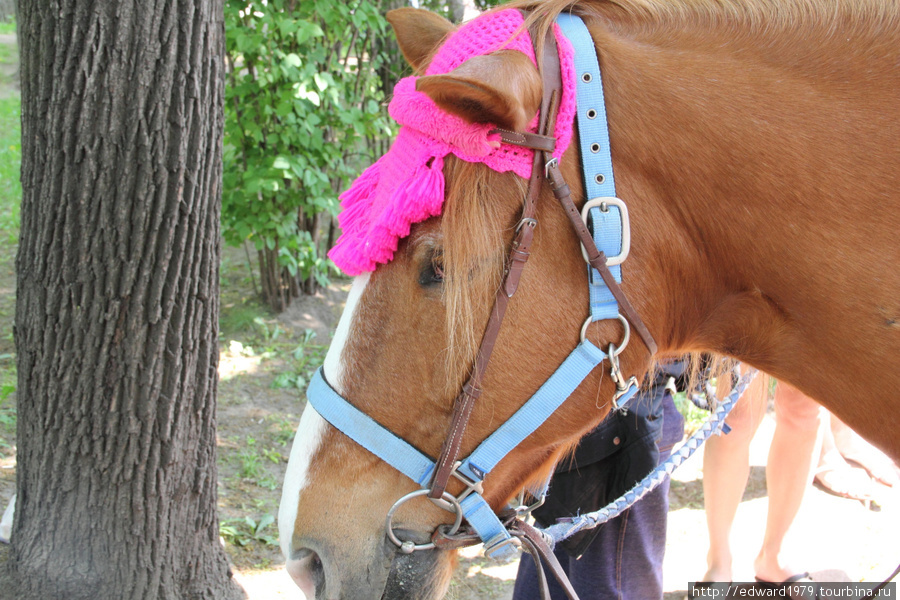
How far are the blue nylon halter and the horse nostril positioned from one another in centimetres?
28

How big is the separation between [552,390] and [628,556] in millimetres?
1372

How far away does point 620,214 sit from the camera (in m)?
1.21

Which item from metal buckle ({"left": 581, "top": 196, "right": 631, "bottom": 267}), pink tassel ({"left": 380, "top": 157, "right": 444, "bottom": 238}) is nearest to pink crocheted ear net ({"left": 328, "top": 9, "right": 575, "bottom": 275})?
pink tassel ({"left": 380, "top": 157, "right": 444, "bottom": 238})

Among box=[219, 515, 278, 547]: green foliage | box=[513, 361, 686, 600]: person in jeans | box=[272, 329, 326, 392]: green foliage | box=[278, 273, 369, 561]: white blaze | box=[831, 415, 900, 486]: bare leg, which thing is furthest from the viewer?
box=[272, 329, 326, 392]: green foliage

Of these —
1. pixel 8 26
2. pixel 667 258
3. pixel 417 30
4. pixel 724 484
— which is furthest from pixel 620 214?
pixel 8 26

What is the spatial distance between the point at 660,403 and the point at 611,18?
1.36 metres

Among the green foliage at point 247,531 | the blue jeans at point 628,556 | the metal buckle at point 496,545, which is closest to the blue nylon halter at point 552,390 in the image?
the metal buckle at point 496,545

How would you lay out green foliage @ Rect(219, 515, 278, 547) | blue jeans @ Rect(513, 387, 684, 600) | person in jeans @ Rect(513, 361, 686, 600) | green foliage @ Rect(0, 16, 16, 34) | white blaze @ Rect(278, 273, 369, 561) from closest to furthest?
1. white blaze @ Rect(278, 273, 369, 561)
2. person in jeans @ Rect(513, 361, 686, 600)
3. blue jeans @ Rect(513, 387, 684, 600)
4. green foliage @ Rect(219, 515, 278, 547)
5. green foliage @ Rect(0, 16, 16, 34)

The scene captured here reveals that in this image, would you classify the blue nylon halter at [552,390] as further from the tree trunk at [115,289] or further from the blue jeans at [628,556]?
the blue jeans at [628,556]

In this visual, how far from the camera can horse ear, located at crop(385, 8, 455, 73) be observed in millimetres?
1588

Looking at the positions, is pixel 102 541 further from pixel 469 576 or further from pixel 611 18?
pixel 611 18

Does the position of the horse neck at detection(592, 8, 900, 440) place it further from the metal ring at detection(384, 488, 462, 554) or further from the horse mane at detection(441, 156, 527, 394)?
the metal ring at detection(384, 488, 462, 554)

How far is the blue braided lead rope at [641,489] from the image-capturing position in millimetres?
1675

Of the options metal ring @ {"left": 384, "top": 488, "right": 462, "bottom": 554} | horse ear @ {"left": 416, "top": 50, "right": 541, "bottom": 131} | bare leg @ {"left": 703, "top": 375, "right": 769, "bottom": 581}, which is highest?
horse ear @ {"left": 416, "top": 50, "right": 541, "bottom": 131}
